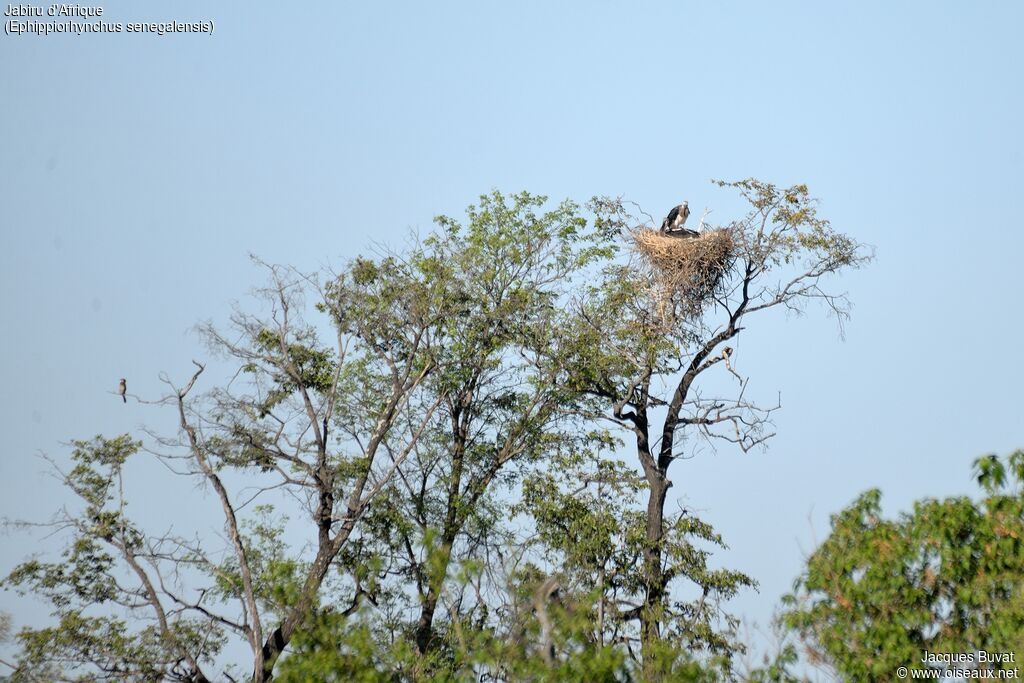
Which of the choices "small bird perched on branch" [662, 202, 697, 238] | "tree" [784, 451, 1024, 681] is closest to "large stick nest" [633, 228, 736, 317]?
"small bird perched on branch" [662, 202, 697, 238]

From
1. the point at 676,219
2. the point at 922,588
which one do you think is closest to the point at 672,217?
the point at 676,219

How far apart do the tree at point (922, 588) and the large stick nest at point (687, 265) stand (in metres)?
9.29

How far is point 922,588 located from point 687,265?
1009 cm

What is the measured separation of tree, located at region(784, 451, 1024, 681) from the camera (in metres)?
14.7

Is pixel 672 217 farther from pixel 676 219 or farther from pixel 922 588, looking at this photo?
pixel 922 588

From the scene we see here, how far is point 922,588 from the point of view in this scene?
1519 centimetres

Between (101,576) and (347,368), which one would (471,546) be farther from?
(101,576)

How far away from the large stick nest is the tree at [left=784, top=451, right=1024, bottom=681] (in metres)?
9.29

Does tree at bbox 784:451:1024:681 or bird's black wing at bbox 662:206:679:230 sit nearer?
tree at bbox 784:451:1024:681

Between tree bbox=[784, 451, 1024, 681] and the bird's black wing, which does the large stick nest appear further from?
tree bbox=[784, 451, 1024, 681]

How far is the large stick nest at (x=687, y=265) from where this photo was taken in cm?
2447

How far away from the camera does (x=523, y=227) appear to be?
2830 cm

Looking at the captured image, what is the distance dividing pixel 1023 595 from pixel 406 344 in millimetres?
14200

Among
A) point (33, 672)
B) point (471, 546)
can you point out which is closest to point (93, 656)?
point (33, 672)
